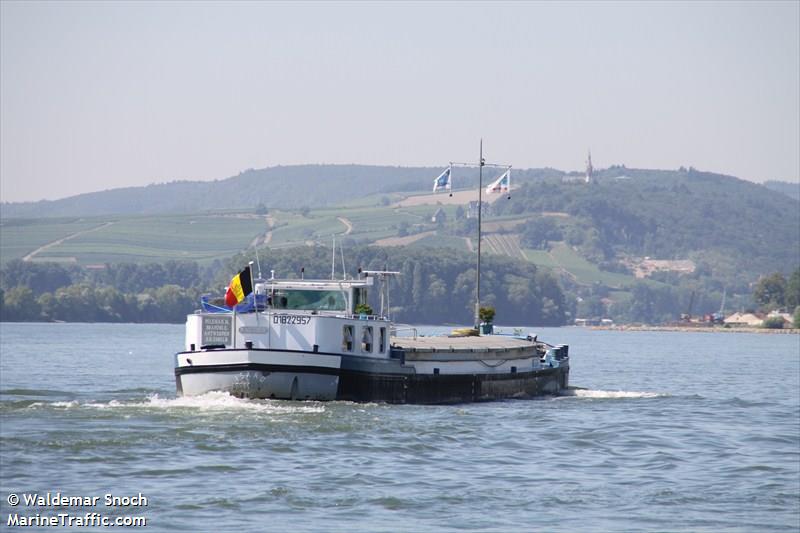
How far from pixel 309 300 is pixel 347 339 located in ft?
11.9

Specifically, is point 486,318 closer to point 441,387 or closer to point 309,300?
point 441,387

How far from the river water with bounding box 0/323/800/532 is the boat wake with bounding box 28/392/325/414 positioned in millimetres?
78

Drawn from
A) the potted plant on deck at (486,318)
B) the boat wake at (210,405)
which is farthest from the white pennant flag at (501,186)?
the boat wake at (210,405)

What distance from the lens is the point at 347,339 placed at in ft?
173

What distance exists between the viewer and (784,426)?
5497 centimetres

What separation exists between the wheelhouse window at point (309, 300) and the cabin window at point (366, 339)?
2353 millimetres

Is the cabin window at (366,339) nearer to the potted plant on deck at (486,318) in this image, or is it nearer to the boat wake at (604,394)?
the boat wake at (604,394)

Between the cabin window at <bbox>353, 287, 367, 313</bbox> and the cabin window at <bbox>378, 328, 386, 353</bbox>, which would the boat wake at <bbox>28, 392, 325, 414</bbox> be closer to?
the cabin window at <bbox>378, 328, 386, 353</bbox>

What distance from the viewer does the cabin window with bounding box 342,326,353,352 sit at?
5254 cm

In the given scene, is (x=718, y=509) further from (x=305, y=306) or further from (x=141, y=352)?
(x=141, y=352)

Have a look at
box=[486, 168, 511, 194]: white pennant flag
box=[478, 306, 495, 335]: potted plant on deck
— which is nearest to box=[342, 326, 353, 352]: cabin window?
box=[478, 306, 495, 335]: potted plant on deck

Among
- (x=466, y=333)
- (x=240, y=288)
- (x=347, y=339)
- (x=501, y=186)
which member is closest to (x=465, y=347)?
(x=466, y=333)

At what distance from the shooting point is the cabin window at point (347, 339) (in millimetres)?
52537

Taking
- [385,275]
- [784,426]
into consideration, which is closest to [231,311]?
[385,275]
